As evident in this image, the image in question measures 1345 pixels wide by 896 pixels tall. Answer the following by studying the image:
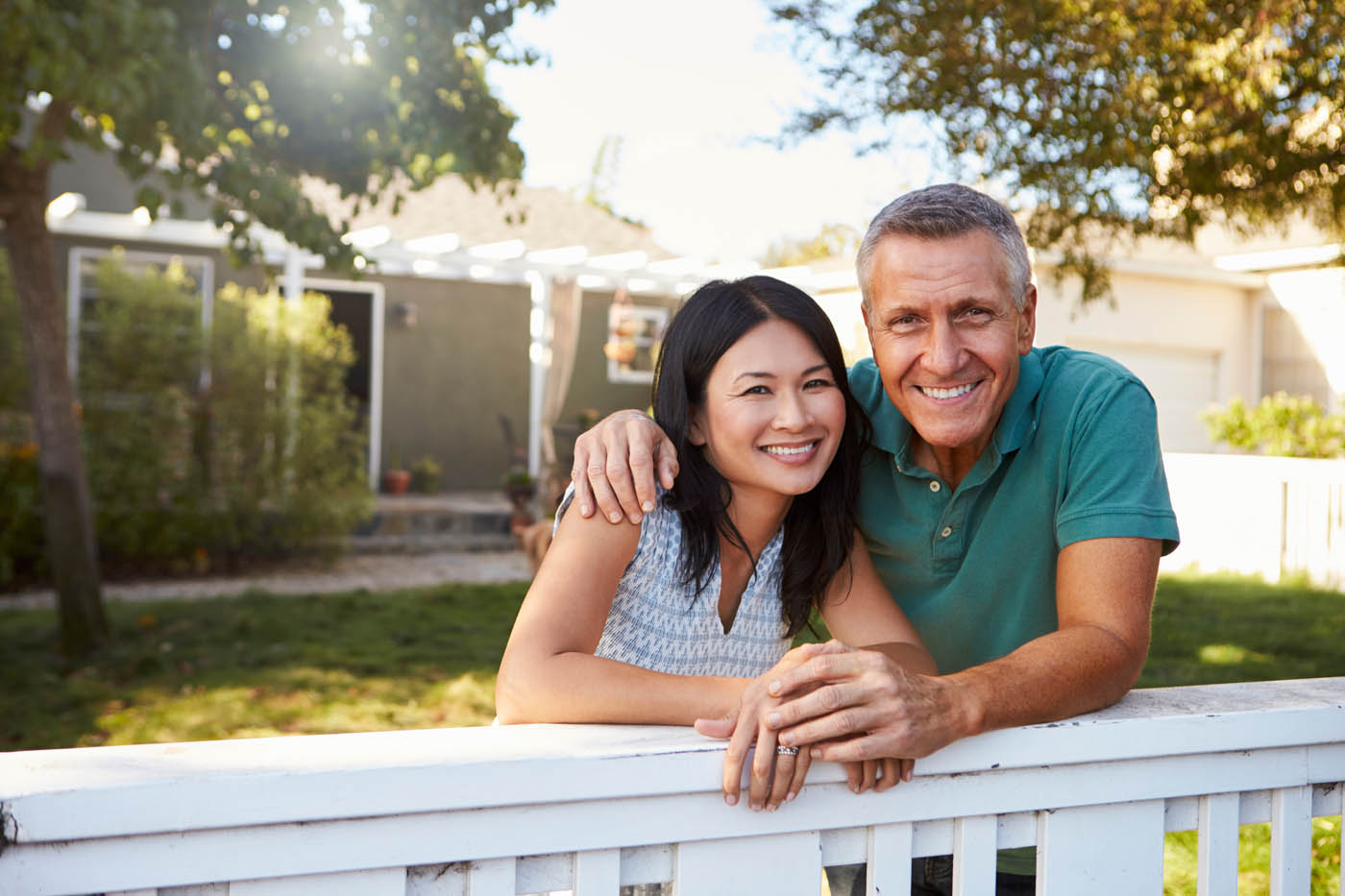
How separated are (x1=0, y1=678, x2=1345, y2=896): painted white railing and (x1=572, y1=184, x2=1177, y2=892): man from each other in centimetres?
21

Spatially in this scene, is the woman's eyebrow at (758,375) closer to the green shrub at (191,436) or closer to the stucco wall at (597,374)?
the green shrub at (191,436)

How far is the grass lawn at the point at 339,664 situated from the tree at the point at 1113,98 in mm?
2183

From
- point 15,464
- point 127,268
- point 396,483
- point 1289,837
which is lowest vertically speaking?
point 396,483

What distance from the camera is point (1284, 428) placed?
37.8ft

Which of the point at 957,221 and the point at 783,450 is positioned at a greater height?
the point at 957,221

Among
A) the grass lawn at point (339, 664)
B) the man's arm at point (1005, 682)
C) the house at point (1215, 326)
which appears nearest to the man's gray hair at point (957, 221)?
the man's arm at point (1005, 682)

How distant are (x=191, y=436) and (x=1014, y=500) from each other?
30.1 ft

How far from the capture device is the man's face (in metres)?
2.07

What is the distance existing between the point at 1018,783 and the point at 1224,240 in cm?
1689

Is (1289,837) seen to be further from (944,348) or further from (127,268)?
(127,268)

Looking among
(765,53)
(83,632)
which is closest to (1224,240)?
(765,53)

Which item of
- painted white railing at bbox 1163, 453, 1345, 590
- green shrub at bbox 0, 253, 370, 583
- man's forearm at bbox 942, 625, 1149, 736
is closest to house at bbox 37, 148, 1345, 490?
green shrub at bbox 0, 253, 370, 583

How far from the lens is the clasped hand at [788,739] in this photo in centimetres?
129

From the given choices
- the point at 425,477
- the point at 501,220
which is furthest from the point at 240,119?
the point at 501,220
